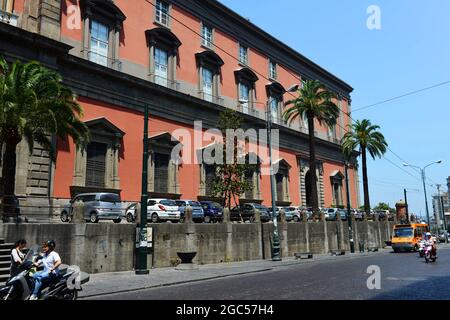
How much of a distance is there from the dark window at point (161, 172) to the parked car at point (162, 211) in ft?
23.2

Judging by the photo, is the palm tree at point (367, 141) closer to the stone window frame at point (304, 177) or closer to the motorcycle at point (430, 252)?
the stone window frame at point (304, 177)

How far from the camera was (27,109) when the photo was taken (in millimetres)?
19125

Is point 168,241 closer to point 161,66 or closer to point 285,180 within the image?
point 161,66

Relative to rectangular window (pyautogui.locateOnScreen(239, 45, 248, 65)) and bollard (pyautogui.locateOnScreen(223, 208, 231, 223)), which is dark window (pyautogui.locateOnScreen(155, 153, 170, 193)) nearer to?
bollard (pyautogui.locateOnScreen(223, 208, 231, 223))

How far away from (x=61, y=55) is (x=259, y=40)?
2627 cm

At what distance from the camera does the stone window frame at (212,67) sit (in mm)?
38250

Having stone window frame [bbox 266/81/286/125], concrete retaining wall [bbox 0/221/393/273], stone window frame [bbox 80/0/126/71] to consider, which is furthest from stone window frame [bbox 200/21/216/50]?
concrete retaining wall [bbox 0/221/393/273]

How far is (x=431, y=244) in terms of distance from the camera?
23078 millimetres

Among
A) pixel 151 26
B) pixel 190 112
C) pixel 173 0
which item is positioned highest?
pixel 173 0

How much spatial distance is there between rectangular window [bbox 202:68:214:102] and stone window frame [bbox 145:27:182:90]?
12.3 feet

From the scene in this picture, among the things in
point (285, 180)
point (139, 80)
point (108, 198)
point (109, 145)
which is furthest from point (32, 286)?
point (285, 180)

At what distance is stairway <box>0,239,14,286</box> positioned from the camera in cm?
1528
